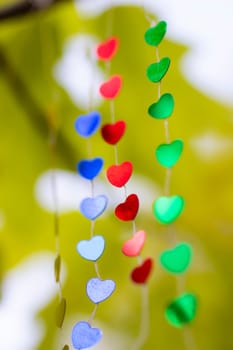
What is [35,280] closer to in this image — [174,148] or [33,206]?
[33,206]

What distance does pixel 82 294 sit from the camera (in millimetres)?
777

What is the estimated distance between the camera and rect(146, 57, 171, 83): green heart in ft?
1.31

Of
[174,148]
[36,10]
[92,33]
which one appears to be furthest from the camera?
[92,33]

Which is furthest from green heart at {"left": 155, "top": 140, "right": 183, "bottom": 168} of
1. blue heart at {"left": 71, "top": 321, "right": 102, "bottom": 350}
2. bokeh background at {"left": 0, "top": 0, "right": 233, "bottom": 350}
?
bokeh background at {"left": 0, "top": 0, "right": 233, "bottom": 350}

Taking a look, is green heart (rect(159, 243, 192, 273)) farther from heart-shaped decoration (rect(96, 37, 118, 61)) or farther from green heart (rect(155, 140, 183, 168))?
heart-shaped decoration (rect(96, 37, 118, 61))

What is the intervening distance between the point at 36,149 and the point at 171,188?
223 mm

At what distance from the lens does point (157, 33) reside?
0.43m

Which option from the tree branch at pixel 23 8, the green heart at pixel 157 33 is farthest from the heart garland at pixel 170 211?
the tree branch at pixel 23 8

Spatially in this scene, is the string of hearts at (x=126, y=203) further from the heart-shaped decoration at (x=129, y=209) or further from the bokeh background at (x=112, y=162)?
the bokeh background at (x=112, y=162)

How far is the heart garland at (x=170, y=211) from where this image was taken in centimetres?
38

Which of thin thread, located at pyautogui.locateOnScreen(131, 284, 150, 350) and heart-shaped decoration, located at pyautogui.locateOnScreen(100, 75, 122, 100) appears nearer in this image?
heart-shaped decoration, located at pyautogui.locateOnScreen(100, 75, 122, 100)

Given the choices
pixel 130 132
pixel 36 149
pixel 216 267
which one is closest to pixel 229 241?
pixel 216 267

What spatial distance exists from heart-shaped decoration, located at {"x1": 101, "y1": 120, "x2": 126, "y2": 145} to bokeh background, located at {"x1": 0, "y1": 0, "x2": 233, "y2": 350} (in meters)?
0.33

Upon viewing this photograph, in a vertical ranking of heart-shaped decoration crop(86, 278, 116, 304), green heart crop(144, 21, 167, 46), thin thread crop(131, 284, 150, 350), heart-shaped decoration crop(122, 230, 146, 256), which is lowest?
thin thread crop(131, 284, 150, 350)
